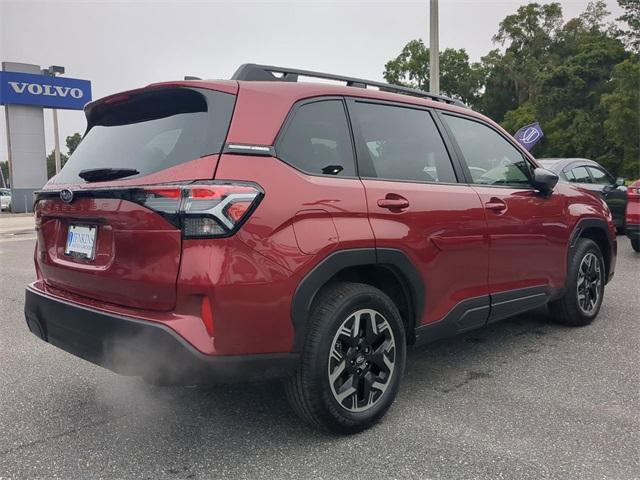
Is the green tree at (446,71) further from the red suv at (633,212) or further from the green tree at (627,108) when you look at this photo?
the red suv at (633,212)

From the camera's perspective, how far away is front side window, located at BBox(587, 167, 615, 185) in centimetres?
962

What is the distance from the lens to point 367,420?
2.77 meters

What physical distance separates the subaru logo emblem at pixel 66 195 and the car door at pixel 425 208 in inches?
58.0

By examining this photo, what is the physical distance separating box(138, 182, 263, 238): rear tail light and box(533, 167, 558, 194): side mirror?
2.52 m

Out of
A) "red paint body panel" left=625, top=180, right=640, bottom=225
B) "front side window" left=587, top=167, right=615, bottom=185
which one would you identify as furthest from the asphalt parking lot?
"front side window" left=587, top=167, right=615, bottom=185

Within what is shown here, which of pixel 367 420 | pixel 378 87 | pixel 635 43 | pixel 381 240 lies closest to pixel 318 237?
pixel 381 240

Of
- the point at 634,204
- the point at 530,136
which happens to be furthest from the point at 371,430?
the point at 530,136

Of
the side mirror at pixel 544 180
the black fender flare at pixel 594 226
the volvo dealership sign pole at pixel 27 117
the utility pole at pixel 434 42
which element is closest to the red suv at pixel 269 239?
the side mirror at pixel 544 180

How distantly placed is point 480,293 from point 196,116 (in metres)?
2.08

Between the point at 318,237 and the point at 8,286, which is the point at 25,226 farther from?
the point at 318,237

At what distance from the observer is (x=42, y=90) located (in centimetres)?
2652

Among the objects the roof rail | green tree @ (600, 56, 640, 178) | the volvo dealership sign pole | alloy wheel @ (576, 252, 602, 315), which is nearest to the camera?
the roof rail

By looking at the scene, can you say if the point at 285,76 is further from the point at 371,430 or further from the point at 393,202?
the point at 371,430

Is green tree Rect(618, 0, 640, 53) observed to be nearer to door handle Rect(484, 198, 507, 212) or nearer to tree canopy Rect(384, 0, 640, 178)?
tree canopy Rect(384, 0, 640, 178)
